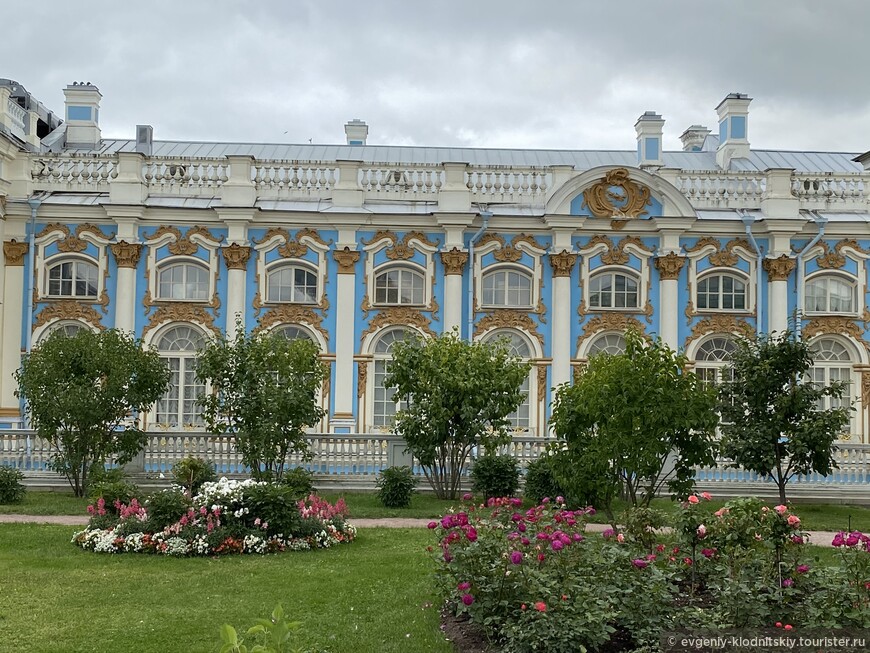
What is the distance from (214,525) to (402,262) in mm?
12363

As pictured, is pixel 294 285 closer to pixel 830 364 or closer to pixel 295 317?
pixel 295 317

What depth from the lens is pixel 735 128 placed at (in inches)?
1133

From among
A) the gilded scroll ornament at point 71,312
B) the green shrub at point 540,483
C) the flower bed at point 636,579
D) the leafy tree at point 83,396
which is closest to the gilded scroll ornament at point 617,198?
the green shrub at point 540,483

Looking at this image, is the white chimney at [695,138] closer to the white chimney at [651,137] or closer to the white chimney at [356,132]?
the white chimney at [651,137]

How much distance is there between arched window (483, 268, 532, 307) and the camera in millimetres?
23562

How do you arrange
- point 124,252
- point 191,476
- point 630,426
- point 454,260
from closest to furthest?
1. point 630,426
2. point 191,476
3. point 124,252
4. point 454,260

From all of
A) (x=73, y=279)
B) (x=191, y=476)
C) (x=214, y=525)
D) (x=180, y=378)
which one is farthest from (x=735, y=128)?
(x=214, y=525)

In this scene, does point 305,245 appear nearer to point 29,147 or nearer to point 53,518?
point 29,147

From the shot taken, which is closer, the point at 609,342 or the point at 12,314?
the point at 12,314

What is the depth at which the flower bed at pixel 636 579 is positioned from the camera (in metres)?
7.00

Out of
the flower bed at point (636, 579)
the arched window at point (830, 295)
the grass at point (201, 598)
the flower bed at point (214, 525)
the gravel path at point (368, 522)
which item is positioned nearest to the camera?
the flower bed at point (636, 579)

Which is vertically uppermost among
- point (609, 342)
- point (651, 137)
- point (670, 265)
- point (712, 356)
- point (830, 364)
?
point (651, 137)

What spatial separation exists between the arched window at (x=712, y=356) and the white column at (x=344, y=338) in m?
7.87

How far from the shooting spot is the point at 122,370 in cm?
1791
